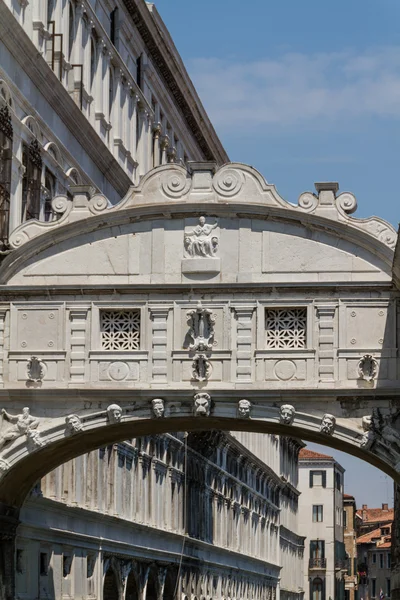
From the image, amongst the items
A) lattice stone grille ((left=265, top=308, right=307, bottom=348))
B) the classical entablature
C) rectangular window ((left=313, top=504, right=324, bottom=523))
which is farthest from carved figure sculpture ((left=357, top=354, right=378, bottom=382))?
rectangular window ((left=313, top=504, right=324, bottom=523))

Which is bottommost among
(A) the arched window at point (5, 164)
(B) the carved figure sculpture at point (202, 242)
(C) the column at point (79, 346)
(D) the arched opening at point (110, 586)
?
(D) the arched opening at point (110, 586)

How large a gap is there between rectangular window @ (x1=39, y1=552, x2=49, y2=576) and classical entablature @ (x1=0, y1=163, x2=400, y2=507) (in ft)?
35.9

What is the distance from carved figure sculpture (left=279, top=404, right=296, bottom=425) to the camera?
31.7 m

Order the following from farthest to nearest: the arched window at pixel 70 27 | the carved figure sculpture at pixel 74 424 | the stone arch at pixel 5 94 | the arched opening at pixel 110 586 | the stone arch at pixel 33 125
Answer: the arched opening at pixel 110 586
the arched window at pixel 70 27
the stone arch at pixel 33 125
the stone arch at pixel 5 94
the carved figure sculpture at pixel 74 424

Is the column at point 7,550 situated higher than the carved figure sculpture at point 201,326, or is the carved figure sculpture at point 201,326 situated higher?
the carved figure sculpture at point 201,326

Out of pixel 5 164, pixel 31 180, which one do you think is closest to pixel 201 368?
pixel 5 164

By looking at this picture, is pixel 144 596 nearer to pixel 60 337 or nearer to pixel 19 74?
pixel 19 74

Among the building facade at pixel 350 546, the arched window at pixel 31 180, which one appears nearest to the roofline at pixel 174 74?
the arched window at pixel 31 180

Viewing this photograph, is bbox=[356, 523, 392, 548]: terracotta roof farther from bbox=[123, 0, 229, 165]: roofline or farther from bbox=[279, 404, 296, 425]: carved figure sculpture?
bbox=[279, 404, 296, 425]: carved figure sculpture

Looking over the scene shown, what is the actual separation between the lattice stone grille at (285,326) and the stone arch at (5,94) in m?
10.5

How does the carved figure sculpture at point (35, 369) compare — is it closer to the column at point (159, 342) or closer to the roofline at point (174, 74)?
the column at point (159, 342)

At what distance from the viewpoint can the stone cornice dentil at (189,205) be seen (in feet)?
105

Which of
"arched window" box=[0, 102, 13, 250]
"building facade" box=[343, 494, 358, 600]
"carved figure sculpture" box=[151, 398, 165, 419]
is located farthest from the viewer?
"building facade" box=[343, 494, 358, 600]

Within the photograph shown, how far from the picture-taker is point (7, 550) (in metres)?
34.8
